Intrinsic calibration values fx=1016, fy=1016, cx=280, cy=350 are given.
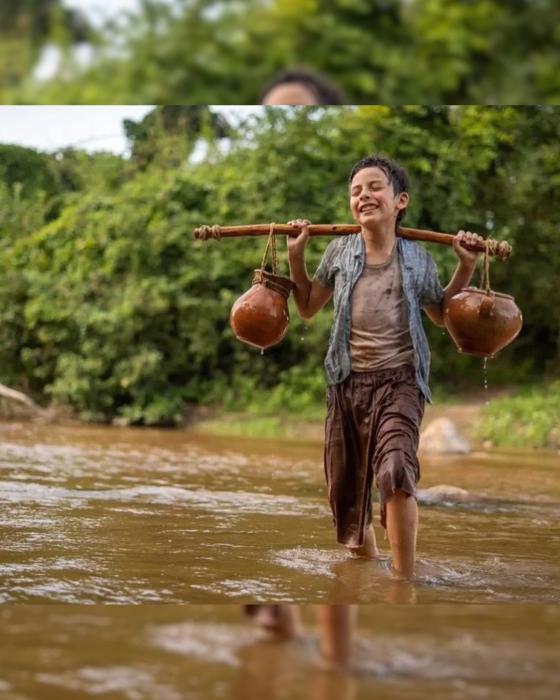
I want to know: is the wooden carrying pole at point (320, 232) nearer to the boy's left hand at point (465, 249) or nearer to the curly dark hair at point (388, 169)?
the boy's left hand at point (465, 249)

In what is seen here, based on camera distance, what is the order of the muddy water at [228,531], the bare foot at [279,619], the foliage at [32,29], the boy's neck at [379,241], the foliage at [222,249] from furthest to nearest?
the foliage at [222,249] → the boy's neck at [379,241] → the muddy water at [228,531] → the bare foot at [279,619] → the foliage at [32,29]

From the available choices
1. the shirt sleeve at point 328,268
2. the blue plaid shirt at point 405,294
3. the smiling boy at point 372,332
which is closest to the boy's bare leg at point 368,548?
the smiling boy at point 372,332

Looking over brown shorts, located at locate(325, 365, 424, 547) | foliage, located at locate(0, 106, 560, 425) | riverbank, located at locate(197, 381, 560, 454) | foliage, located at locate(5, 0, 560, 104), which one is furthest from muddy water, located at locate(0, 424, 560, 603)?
foliage, located at locate(5, 0, 560, 104)

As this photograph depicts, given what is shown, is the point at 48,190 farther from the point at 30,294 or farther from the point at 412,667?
the point at 412,667

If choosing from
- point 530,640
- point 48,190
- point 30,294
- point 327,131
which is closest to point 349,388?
point 530,640

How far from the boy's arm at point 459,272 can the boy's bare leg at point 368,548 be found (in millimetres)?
612

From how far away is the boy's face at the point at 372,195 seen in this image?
8.78 feet

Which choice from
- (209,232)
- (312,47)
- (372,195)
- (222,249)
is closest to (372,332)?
(372,195)

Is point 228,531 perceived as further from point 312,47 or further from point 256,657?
point 312,47

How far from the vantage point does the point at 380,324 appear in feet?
8.87

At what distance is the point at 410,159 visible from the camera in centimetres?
512

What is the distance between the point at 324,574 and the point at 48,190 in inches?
89.4

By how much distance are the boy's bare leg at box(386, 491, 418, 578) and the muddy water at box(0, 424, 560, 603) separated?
6 centimetres

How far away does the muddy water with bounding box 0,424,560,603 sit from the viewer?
95.2 inches
